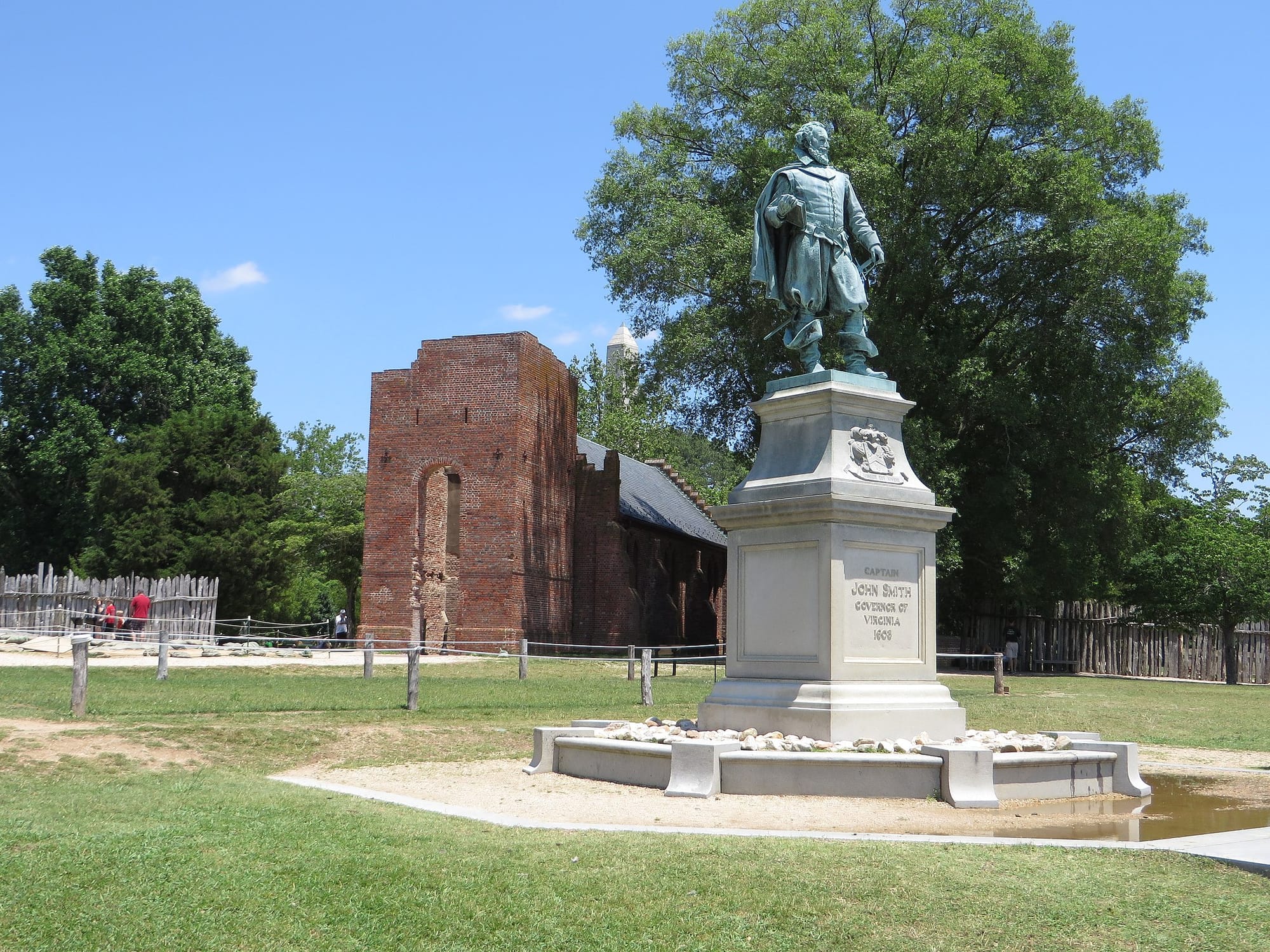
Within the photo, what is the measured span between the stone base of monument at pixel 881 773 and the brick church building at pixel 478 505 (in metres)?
24.8

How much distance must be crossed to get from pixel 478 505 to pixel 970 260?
51.1ft

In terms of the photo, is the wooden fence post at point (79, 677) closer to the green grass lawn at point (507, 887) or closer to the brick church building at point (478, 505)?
the green grass lawn at point (507, 887)

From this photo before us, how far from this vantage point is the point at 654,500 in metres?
49.6

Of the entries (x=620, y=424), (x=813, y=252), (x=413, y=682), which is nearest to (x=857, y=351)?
(x=813, y=252)

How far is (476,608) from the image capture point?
35500mm

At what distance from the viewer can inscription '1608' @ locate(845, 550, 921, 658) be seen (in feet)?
34.6

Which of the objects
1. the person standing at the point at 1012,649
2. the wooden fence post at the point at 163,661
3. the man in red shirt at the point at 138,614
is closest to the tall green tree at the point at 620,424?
the person standing at the point at 1012,649

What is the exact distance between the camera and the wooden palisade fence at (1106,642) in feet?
118

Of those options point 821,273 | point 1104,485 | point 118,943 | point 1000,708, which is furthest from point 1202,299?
point 118,943

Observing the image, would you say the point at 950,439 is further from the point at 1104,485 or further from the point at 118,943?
the point at 118,943

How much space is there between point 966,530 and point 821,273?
77.7 feet

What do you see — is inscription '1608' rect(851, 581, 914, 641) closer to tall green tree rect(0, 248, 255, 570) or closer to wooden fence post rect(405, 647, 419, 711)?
wooden fence post rect(405, 647, 419, 711)

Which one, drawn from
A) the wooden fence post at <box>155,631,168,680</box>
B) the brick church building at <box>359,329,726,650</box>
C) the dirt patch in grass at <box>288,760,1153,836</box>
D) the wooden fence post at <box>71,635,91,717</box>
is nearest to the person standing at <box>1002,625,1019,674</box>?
the brick church building at <box>359,329,726,650</box>

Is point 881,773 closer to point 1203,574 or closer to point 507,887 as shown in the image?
point 507,887
